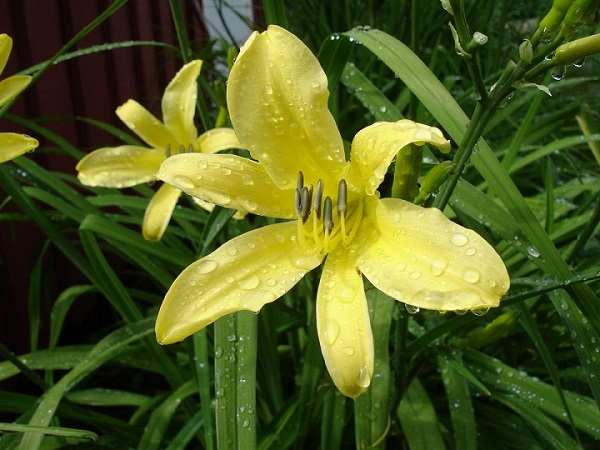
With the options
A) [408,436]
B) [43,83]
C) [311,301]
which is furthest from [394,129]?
[43,83]

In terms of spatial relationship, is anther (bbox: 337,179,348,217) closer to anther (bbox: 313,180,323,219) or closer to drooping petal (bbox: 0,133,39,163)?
anther (bbox: 313,180,323,219)

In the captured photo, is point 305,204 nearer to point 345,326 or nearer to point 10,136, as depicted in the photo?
point 345,326

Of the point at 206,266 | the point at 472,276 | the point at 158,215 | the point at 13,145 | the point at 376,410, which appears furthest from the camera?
the point at 158,215

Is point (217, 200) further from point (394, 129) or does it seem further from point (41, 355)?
point (41, 355)

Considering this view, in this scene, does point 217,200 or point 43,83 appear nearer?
point 217,200

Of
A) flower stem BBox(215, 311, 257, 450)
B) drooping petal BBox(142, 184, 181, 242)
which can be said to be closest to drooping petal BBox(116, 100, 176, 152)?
drooping petal BBox(142, 184, 181, 242)

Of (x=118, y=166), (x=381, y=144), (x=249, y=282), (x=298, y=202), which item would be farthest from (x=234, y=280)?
(x=118, y=166)
